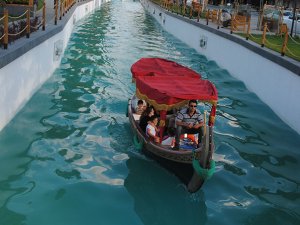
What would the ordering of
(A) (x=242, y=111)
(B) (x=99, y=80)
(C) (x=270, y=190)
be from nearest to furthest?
1. (C) (x=270, y=190)
2. (A) (x=242, y=111)
3. (B) (x=99, y=80)

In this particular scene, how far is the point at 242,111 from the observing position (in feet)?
52.7

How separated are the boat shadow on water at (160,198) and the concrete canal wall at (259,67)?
5.43m

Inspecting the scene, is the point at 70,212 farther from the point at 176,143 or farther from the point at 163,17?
the point at 163,17

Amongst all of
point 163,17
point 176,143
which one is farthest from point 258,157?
point 163,17

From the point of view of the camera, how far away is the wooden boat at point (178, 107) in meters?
8.79

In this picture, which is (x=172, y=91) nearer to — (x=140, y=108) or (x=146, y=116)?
(x=146, y=116)

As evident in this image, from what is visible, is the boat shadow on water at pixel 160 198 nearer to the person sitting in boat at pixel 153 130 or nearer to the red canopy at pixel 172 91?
the person sitting in boat at pixel 153 130

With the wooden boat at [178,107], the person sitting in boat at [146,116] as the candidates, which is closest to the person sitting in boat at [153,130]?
the wooden boat at [178,107]

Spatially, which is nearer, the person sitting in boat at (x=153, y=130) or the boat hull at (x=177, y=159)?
the boat hull at (x=177, y=159)

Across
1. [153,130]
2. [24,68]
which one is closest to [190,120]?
[153,130]

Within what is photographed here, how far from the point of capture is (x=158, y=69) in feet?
44.2

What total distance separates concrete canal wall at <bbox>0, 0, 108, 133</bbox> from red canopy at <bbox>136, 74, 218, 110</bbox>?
330 cm

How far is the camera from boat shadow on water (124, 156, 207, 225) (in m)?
8.61

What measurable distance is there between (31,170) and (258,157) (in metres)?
5.88
